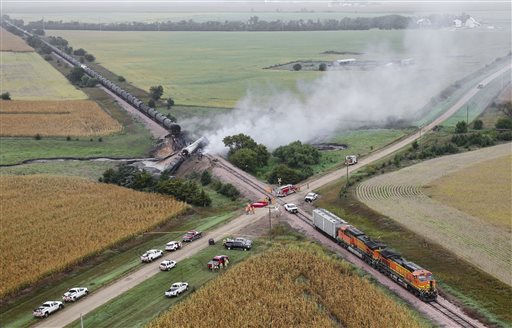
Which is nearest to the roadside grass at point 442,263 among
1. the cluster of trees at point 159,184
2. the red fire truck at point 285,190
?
the red fire truck at point 285,190

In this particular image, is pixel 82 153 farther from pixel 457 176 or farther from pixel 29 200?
pixel 457 176

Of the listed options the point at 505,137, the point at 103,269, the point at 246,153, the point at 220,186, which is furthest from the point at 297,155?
the point at 103,269

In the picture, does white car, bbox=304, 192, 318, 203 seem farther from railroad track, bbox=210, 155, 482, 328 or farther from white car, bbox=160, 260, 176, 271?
white car, bbox=160, 260, 176, 271

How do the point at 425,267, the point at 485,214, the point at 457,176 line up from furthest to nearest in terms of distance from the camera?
the point at 457,176
the point at 485,214
the point at 425,267

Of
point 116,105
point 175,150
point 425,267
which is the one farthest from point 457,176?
point 116,105

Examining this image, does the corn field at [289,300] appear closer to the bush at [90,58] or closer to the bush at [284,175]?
the bush at [284,175]

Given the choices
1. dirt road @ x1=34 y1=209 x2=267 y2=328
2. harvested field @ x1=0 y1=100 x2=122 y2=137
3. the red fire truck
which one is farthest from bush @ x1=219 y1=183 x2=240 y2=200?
harvested field @ x1=0 y1=100 x2=122 y2=137
